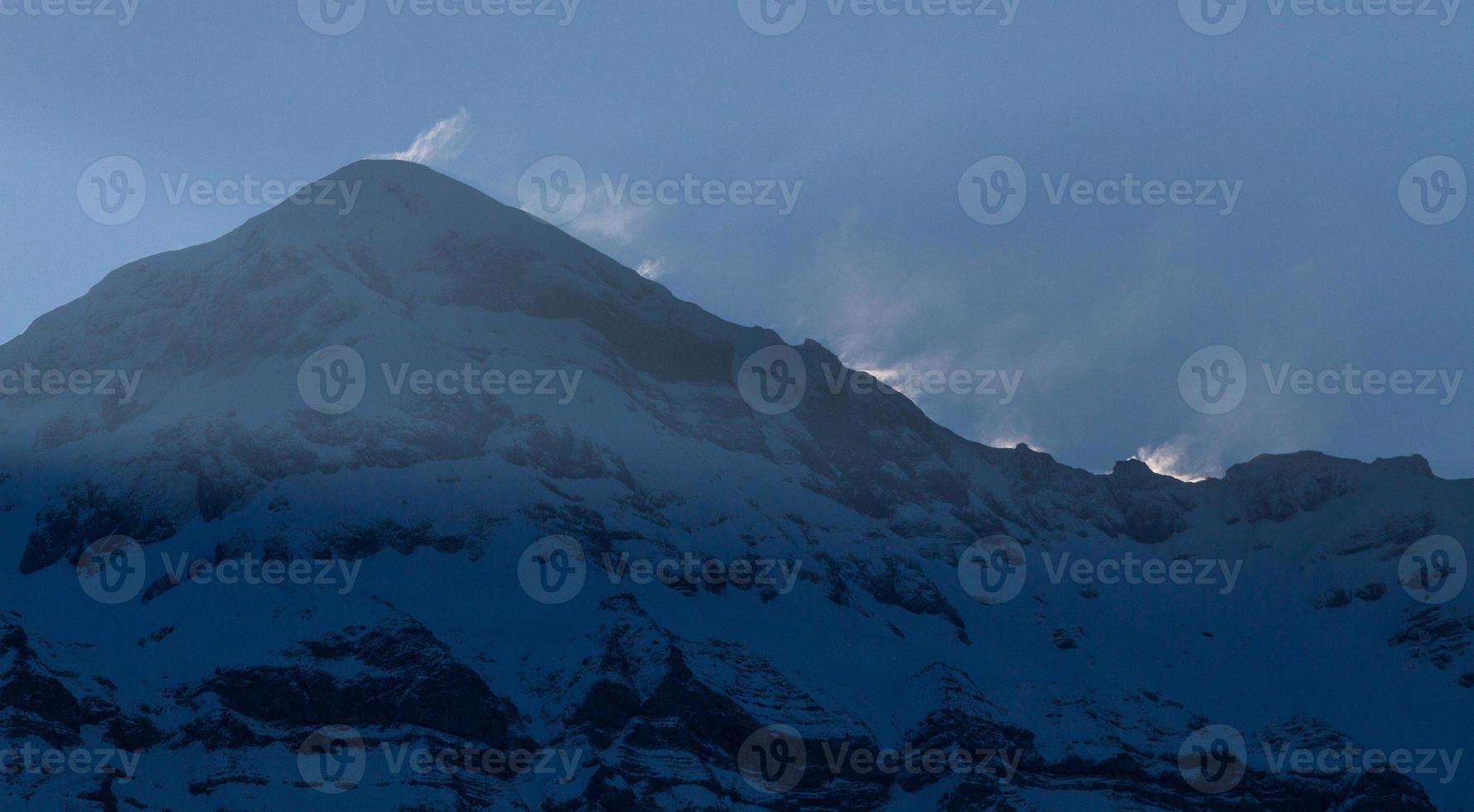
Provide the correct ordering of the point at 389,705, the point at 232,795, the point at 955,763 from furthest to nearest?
1. the point at 955,763
2. the point at 389,705
3. the point at 232,795

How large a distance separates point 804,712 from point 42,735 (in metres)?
82.1

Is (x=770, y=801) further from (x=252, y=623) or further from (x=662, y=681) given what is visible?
(x=252, y=623)

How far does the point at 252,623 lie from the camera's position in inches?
7293

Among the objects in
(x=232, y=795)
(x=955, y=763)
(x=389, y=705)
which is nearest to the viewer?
(x=232, y=795)

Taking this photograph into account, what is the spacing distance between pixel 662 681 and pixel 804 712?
721 inches

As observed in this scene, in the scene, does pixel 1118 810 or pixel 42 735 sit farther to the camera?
pixel 1118 810

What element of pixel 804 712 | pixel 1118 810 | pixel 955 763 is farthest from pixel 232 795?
pixel 1118 810

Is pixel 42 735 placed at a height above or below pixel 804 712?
below

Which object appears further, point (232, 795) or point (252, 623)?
point (252, 623)

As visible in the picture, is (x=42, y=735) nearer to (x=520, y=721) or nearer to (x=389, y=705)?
(x=389, y=705)

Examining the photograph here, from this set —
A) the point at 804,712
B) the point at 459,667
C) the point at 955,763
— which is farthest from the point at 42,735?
the point at 955,763

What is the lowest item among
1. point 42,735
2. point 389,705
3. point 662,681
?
point 42,735

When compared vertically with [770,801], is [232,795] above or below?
below

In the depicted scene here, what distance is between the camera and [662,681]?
188875 mm
